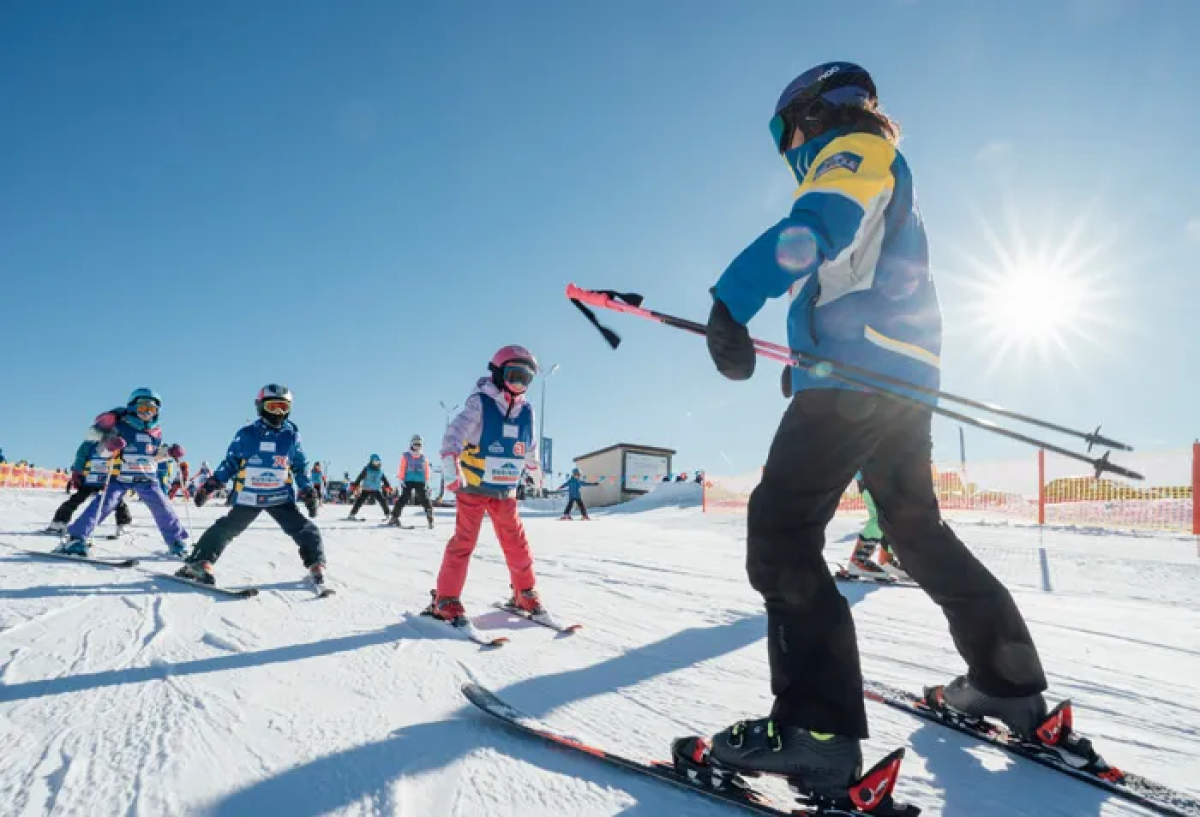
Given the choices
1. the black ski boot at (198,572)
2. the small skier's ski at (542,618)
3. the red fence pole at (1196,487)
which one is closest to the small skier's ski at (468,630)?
the small skier's ski at (542,618)

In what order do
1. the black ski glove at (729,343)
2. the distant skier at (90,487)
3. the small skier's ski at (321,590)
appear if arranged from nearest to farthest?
the black ski glove at (729,343) → the small skier's ski at (321,590) → the distant skier at (90,487)

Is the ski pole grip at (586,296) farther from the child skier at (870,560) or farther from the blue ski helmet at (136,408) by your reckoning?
the blue ski helmet at (136,408)

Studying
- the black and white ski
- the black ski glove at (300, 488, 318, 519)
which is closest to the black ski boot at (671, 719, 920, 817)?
the black and white ski

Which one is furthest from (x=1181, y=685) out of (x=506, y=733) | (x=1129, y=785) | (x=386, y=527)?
(x=386, y=527)

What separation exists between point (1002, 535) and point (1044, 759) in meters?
9.38

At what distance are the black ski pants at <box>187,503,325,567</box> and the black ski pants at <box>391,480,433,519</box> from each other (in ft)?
24.9

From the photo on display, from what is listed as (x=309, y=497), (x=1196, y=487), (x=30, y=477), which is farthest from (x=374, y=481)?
(x=30, y=477)

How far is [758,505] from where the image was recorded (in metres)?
1.66

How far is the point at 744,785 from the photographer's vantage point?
5.14ft

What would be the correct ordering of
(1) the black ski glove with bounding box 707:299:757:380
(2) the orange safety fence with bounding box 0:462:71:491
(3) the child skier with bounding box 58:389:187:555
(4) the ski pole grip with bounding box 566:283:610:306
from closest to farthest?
(1) the black ski glove with bounding box 707:299:757:380 → (4) the ski pole grip with bounding box 566:283:610:306 → (3) the child skier with bounding box 58:389:187:555 → (2) the orange safety fence with bounding box 0:462:71:491

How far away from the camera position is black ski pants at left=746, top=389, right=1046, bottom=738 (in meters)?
1.53

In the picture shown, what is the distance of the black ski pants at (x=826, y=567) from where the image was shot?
1.53m

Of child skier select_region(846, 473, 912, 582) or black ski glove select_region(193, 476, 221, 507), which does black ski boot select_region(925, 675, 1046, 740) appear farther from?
black ski glove select_region(193, 476, 221, 507)

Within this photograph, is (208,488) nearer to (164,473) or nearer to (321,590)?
(321,590)
